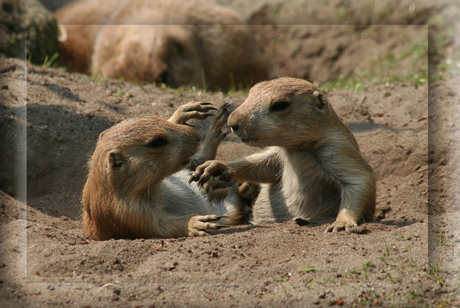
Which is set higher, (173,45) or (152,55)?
(173,45)

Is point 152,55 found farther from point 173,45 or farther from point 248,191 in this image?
point 248,191

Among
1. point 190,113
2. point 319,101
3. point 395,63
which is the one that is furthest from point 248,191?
point 395,63

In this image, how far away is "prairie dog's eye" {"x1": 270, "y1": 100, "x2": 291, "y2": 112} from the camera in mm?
4699

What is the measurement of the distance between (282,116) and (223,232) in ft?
4.05

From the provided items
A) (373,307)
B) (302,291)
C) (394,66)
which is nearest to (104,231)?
(302,291)

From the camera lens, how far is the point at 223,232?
15.2 feet

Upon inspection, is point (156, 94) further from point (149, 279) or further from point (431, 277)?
point (431, 277)

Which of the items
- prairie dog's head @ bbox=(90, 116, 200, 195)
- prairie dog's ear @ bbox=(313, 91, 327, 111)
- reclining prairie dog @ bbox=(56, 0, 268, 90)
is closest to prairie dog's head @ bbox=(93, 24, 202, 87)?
reclining prairie dog @ bbox=(56, 0, 268, 90)

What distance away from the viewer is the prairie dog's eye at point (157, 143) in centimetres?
463

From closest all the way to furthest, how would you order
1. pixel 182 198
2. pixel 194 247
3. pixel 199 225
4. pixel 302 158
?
pixel 194 247
pixel 199 225
pixel 302 158
pixel 182 198

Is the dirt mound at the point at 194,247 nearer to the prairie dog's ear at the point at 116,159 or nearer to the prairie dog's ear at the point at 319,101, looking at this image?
the prairie dog's ear at the point at 116,159

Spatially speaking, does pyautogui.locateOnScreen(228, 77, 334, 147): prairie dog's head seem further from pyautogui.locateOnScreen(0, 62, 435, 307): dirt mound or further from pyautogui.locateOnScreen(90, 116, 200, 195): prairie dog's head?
pyautogui.locateOnScreen(0, 62, 435, 307): dirt mound

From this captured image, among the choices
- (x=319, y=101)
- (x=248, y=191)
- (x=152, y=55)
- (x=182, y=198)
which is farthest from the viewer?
(x=152, y=55)

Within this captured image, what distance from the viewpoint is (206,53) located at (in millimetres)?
10352
